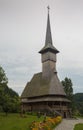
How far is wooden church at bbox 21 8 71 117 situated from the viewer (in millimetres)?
42719

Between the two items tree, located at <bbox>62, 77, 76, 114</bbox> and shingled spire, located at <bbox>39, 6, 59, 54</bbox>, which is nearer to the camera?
shingled spire, located at <bbox>39, 6, 59, 54</bbox>

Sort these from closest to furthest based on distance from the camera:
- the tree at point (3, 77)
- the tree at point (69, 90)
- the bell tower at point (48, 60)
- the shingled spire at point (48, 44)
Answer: the tree at point (3, 77)
the bell tower at point (48, 60)
the shingled spire at point (48, 44)
the tree at point (69, 90)

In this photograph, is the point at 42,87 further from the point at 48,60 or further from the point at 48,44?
the point at 48,44

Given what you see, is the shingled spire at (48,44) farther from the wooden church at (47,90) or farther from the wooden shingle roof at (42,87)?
the wooden shingle roof at (42,87)

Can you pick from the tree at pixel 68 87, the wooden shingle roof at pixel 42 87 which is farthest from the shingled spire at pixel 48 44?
the tree at pixel 68 87

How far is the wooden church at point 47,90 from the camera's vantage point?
4272 centimetres

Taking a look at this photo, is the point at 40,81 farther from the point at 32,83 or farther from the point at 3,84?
the point at 3,84

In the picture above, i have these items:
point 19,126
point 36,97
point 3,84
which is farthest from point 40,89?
point 19,126

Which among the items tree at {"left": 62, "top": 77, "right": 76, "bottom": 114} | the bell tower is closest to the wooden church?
the bell tower

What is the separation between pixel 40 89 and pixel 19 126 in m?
23.4

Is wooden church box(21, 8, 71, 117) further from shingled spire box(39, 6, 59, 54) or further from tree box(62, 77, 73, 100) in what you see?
tree box(62, 77, 73, 100)

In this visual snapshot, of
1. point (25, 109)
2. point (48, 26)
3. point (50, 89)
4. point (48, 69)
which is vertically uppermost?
point (48, 26)

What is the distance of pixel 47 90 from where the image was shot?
143ft

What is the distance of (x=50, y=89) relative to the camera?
43406 millimetres
